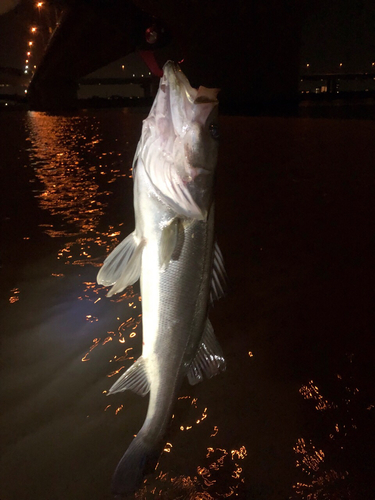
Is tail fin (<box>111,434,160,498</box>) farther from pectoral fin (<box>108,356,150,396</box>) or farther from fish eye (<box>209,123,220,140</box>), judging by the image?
fish eye (<box>209,123,220,140</box>)

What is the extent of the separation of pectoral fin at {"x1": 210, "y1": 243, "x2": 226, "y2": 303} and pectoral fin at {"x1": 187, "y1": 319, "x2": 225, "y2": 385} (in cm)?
16

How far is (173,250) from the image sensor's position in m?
1.51

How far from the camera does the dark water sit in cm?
165

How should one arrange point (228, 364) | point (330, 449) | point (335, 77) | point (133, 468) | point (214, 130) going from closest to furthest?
point (133, 468) → point (214, 130) → point (330, 449) → point (228, 364) → point (335, 77)

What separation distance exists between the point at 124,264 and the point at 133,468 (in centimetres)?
95

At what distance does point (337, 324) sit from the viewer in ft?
8.42

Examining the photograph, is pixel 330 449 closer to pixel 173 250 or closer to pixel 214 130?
pixel 173 250

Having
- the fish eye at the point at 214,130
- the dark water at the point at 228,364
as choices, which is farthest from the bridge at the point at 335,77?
the fish eye at the point at 214,130

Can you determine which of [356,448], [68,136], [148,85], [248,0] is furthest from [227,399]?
[148,85]

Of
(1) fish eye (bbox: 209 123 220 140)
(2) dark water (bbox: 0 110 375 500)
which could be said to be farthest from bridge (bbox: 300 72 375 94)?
(1) fish eye (bbox: 209 123 220 140)

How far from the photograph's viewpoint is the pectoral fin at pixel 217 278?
62.9 inches

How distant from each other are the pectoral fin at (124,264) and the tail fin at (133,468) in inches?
29.1

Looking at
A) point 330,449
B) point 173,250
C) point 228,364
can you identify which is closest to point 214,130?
point 173,250

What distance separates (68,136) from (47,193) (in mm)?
7333
